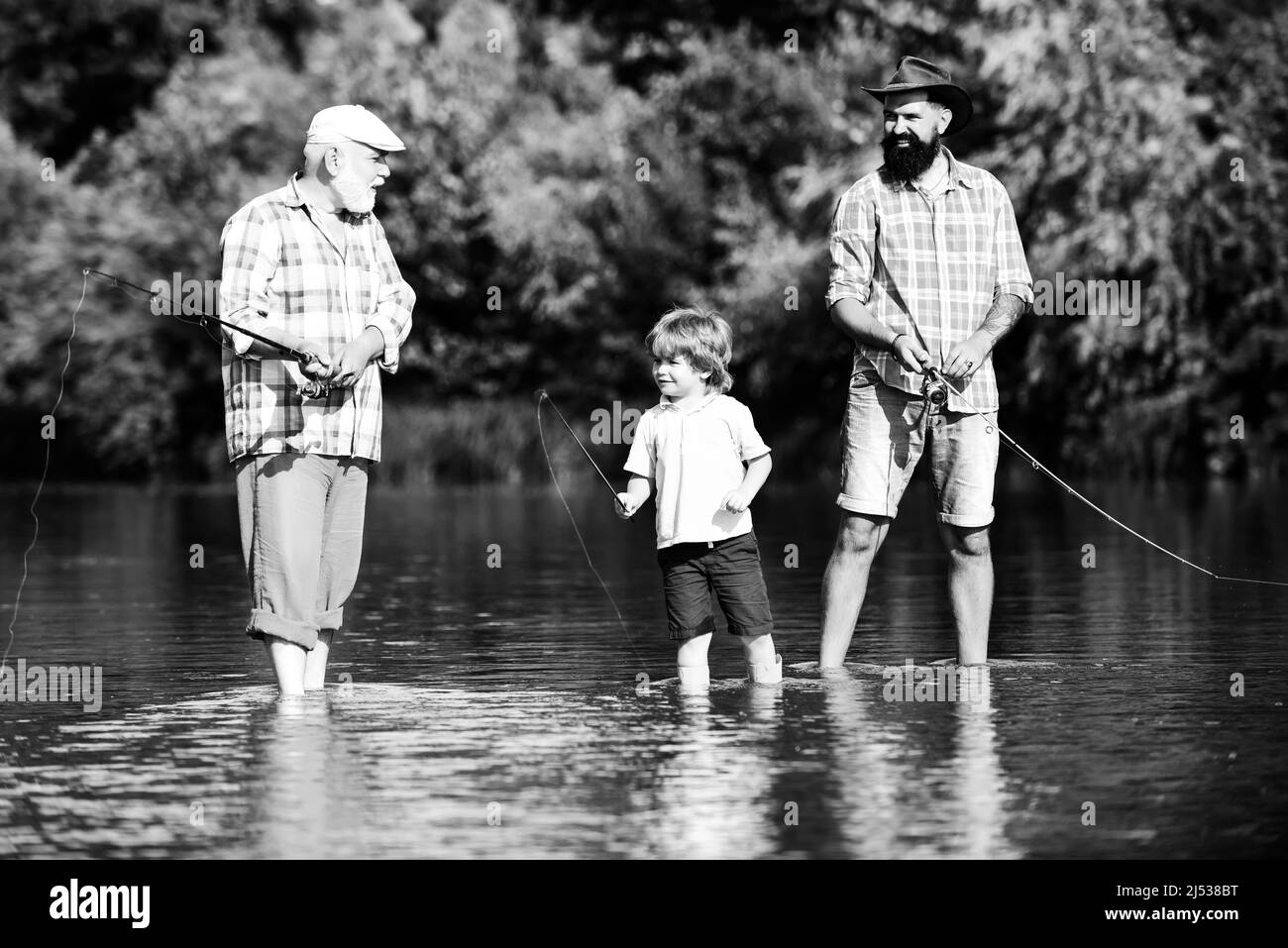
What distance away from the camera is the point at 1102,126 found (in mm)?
26156

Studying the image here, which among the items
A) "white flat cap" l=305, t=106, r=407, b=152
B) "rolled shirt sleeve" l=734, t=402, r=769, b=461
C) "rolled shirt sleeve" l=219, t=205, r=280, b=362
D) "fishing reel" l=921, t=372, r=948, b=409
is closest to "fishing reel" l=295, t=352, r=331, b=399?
"rolled shirt sleeve" l=219, t=205, r=280, b=362

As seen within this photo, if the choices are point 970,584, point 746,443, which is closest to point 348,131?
point 746,443

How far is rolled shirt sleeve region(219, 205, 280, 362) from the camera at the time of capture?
7805 mm

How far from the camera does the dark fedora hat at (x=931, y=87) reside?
8438 millimetres

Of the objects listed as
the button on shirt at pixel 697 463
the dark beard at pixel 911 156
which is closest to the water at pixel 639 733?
the button on shirt at pixel 697 463

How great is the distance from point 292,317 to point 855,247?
2.01 meters

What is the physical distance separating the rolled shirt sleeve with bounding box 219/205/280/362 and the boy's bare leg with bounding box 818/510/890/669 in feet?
7.27

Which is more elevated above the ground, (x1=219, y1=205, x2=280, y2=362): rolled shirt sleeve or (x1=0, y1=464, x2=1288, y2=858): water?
(x1=219, y1=205, x2=280, y2=362): rolled shirt sleeve

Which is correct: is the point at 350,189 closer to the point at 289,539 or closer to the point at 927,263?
the point at 289,539

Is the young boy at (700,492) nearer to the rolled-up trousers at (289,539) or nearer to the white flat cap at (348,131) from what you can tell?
the rolled-up trousers at (289,539)

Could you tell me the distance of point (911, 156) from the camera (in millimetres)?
8422

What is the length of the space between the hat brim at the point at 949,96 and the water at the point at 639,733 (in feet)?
6.60

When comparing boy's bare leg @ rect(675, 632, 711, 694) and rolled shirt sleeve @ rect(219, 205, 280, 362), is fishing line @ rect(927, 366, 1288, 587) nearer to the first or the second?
boy's bare leg @ rect(675, 632, 711, 694)
